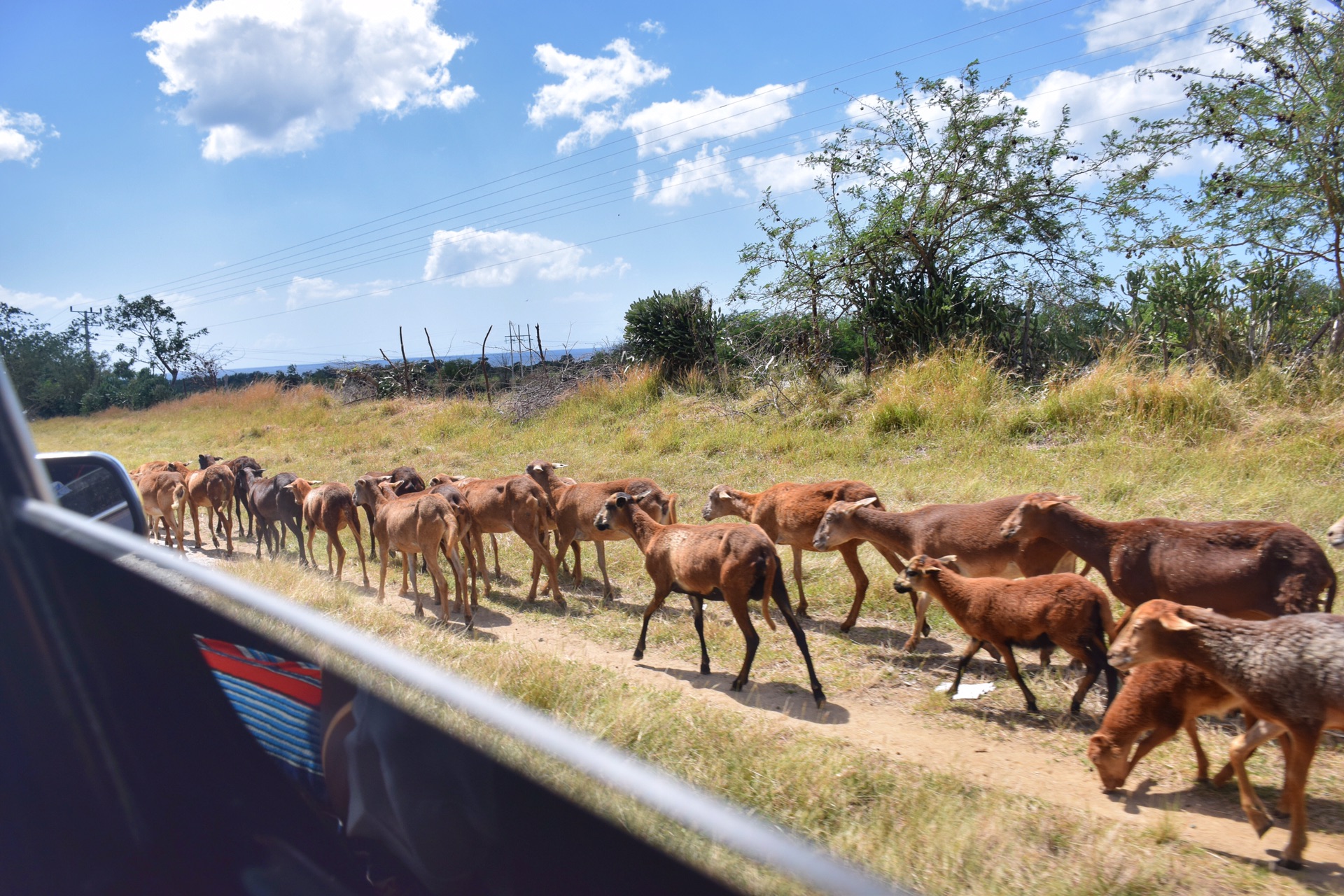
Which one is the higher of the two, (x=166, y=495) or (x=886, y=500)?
(x=166, y=495)

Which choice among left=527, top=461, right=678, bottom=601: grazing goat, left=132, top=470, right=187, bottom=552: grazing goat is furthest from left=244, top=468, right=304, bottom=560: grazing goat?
left=527, top=461, right=678, bottom=601: grazing goat

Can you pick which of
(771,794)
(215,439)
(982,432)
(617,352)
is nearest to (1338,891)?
(771,794)

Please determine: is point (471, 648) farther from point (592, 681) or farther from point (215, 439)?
point (215, 439)

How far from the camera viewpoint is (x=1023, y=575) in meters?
6.63

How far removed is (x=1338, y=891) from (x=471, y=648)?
17.0 ft

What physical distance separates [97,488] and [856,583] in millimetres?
5841

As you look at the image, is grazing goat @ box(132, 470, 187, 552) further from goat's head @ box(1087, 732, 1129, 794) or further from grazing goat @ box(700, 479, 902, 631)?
goat's head @ box(1087, 732, 1129, 794)

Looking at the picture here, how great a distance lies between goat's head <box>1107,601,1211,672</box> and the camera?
13.5ft

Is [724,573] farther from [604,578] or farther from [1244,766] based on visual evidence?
[1244,766]

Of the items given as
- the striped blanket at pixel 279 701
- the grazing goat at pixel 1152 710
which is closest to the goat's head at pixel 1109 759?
the grazing goat at pixel 1152 710

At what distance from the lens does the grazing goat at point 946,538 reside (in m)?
6.53

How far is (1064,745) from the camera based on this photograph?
16.2 ft

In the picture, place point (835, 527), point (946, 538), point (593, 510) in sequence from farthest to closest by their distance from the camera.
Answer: point (593, 510) → point (835, 527) → point (946, 538)

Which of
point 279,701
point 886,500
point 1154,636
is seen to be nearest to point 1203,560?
point 1154,636
